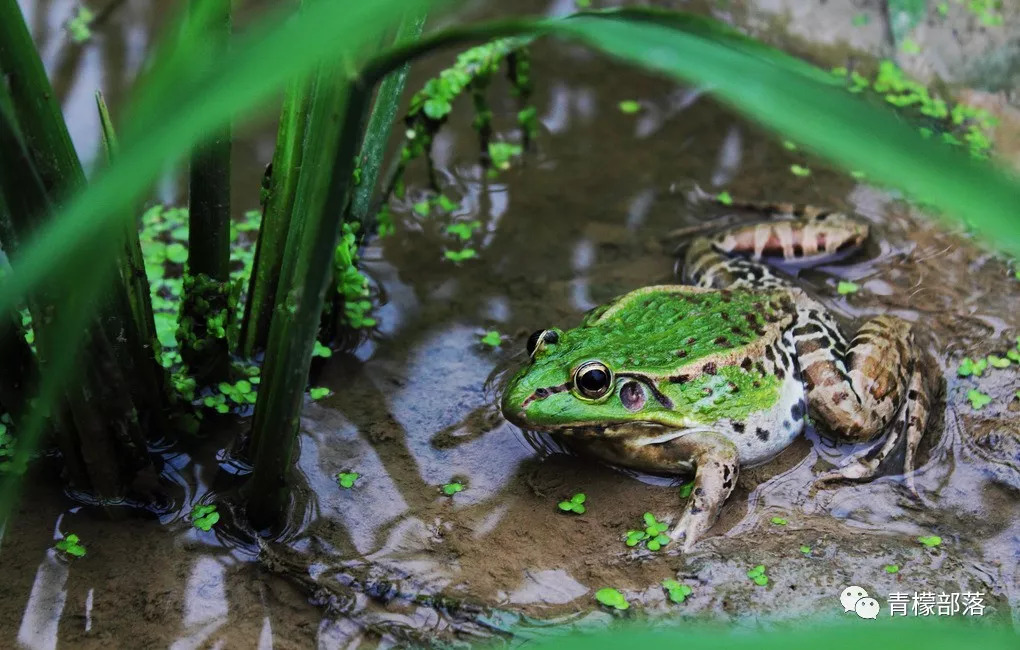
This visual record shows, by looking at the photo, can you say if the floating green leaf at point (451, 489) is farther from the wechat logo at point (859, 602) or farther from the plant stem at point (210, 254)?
the wechat logo at point (859, 602)

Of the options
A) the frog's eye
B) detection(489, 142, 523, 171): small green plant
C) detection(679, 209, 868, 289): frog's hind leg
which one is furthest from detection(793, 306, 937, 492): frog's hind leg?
detection(489, 142, 523, 171): small green plant

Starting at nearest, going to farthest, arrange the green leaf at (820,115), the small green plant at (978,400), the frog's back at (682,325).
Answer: the green leaf at (820,115) → the frog's back at (682,325) → the small green plant at (978,400)

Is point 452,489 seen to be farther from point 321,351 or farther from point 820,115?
point 820,115

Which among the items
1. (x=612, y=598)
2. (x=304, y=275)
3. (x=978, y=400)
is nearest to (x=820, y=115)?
(x=304, y=275)

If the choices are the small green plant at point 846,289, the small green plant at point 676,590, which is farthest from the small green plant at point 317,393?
the small green plant at point 846,289

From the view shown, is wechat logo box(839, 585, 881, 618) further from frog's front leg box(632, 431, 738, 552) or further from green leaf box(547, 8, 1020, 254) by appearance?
green leaf box(547, 8, 1020, 254)

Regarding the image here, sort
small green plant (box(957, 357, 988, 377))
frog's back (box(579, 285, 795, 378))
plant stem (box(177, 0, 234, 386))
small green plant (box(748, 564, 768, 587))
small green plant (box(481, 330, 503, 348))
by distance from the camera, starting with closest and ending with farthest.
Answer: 1. plant stem (box(177, 0, 234, 386))
2. small green plant (box(748, 564, 768, 587))
3. frog's back (box(579, 285, 795, 378))
4. small green plant (box(957, 357, 988, 377))
5. small green plant (box(481, 330, 503, 348))

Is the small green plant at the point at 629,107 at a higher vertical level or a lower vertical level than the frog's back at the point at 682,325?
higher
